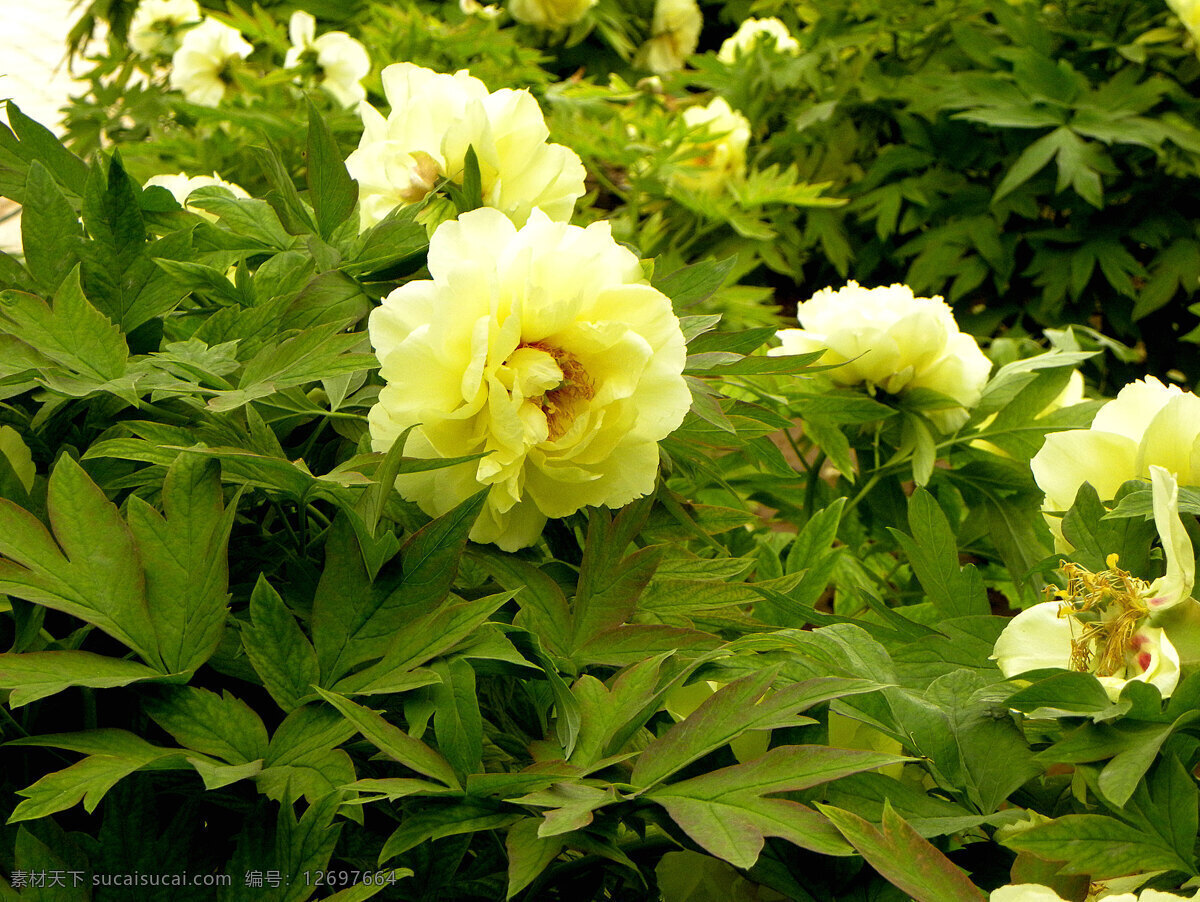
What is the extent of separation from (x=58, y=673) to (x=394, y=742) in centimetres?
15

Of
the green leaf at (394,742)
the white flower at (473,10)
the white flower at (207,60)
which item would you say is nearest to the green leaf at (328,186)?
the green leaf at (394,742)

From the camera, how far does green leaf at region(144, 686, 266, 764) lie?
1.57ft

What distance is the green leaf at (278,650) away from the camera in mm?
494

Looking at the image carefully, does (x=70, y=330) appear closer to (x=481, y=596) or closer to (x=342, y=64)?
(x=481, y=596)

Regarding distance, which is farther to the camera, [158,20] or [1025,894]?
[158,20]

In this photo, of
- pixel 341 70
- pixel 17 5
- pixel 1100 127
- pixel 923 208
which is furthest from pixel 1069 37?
pixel 17 5

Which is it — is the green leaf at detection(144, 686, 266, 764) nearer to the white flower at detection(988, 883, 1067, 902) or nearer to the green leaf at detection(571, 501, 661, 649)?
the green leaf at detection(571, 501, 661, 649)

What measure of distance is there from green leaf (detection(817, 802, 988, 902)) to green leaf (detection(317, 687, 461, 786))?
0.16 m

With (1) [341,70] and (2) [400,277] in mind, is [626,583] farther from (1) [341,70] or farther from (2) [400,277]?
(1) [341,70]

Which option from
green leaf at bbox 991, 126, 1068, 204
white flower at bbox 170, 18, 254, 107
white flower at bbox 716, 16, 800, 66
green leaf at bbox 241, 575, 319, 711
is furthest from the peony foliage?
white flower at bbox 716, 16, 800, 66

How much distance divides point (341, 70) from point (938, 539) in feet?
4.80

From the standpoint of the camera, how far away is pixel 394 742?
46 cm

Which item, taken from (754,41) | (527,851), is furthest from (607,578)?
(754,41)

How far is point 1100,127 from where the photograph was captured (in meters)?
2.24
